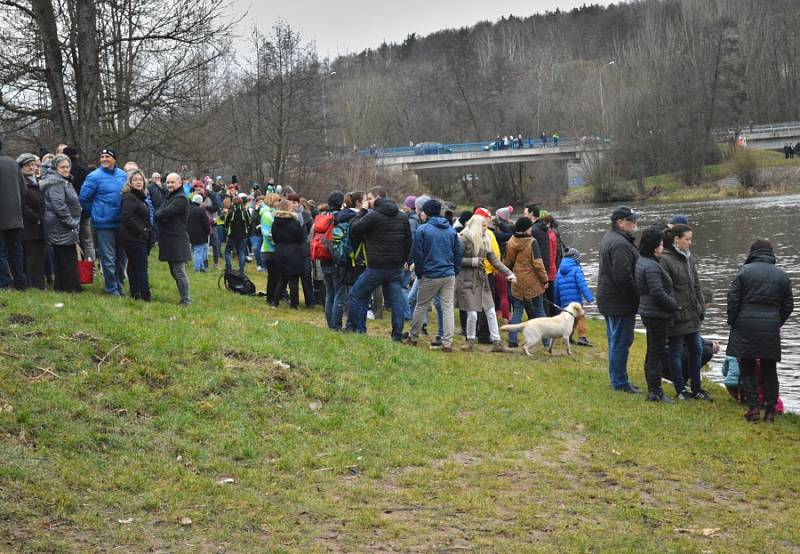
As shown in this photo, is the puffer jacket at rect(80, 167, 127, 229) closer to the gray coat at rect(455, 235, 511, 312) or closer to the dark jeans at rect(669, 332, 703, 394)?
the gray coat at rect(455, 235, 511, 312)

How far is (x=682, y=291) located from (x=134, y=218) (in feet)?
23.8

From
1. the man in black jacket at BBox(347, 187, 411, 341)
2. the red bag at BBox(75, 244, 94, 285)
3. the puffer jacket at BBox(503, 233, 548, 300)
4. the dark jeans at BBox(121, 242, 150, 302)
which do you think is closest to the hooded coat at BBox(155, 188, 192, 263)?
the dark jeans at BBox(121, 242, 150, 302)

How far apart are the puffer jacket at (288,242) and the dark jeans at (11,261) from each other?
4491 mm

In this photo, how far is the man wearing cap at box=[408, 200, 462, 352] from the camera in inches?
504

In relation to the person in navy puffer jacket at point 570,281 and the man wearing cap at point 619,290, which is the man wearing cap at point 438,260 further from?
→ the person in navy puffer jacket at point 570,281

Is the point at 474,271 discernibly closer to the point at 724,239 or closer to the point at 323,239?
the point at 323,239

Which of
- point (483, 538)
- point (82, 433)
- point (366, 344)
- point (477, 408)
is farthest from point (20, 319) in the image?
point (483, 538)

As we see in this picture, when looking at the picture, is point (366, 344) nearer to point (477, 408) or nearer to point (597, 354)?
point (477, 408)

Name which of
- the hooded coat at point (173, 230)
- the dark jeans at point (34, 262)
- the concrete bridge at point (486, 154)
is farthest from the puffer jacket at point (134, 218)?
the concrete bridge at point (486, 154)

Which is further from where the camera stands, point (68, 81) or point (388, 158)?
point (388, 158)

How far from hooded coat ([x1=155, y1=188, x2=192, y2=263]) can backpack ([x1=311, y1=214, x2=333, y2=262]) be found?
1879 mm

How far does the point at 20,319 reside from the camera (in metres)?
9.81

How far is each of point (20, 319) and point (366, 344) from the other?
403 cm

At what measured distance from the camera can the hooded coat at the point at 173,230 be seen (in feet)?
44.2
